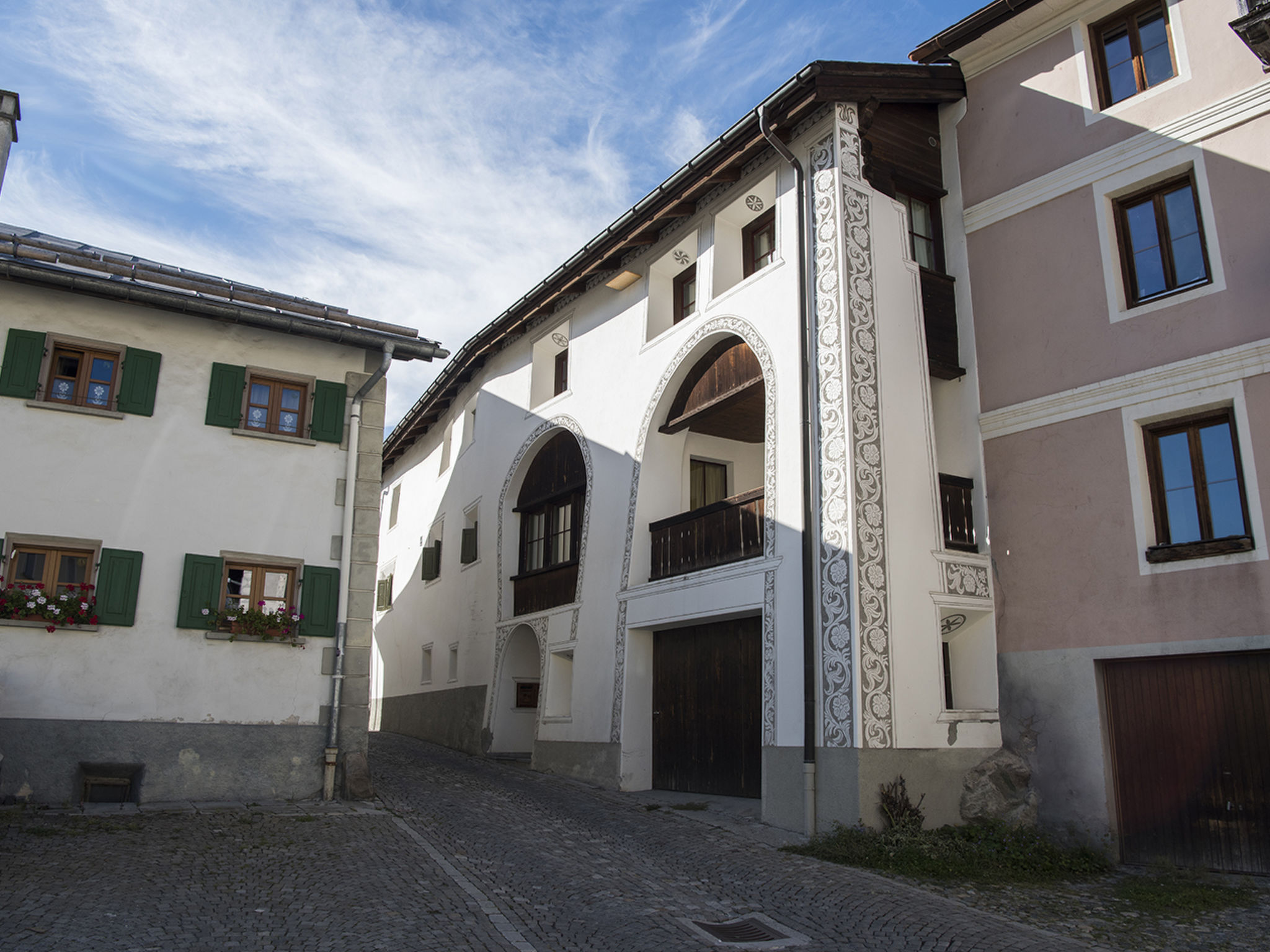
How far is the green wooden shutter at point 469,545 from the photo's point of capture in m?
21.5

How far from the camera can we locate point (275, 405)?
1369 centimetres

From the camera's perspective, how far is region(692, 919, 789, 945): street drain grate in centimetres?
748

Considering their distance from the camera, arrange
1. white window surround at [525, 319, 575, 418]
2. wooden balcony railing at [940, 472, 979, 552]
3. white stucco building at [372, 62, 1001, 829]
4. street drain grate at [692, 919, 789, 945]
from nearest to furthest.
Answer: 1. street drain grate at [692, 919, 789, 945]
2. white stucco building at [372, 62, 1001, 829]
3. wooden balcony railing at [940, 472, 979, 552]
4. white window surround at [525, 319, 575, 418]

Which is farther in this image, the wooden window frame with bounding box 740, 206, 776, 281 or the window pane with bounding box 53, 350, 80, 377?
the wooden window frame with bounding box 740, 206, 776, 281

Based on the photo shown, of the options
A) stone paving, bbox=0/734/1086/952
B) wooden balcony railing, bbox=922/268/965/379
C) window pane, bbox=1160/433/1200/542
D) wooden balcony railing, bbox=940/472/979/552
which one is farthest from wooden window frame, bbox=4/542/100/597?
window pane, bbox=1160/433/1200/542

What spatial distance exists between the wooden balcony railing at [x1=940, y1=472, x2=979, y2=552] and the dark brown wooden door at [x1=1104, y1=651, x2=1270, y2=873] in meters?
2.08

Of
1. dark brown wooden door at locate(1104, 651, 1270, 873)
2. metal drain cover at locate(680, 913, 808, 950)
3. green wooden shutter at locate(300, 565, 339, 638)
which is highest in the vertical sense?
green wooden shutter at locate(300, 565, 339, 638)

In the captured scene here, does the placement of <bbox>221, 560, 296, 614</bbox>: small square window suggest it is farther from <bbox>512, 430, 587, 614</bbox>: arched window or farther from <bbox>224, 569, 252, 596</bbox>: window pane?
<bbox>512, 430, 587, 614</bbox>: arched window

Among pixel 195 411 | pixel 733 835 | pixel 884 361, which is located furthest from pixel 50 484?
pixel 884 361

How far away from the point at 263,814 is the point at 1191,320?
11247mm

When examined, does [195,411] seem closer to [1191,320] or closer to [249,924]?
[249,924]

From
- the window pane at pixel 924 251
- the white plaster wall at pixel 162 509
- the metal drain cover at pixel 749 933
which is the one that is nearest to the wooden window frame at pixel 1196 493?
the window pane at pixel 924 251

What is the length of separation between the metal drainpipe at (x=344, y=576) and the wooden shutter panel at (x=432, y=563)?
10.2m

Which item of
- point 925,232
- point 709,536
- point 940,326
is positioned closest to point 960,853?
point 709,536
